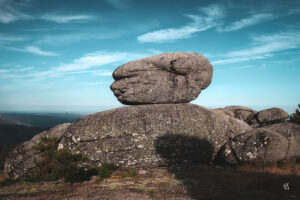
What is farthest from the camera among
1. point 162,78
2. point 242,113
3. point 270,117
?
point 242,113

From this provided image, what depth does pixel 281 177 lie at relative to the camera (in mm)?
11969

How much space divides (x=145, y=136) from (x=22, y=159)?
11941mm

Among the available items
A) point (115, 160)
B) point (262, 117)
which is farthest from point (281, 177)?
point (262, 117)

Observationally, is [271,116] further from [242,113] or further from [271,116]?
[242,113]

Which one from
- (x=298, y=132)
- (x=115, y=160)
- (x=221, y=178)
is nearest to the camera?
(x=221, y=178)

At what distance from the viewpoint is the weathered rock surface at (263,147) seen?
15.5 meters

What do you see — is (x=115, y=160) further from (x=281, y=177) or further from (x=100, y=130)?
(x=281, y=177)

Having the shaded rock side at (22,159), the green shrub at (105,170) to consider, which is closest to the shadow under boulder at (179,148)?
the green shrub at (105,170)

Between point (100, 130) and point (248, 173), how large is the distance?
12556mm

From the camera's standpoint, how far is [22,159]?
19.5 meters

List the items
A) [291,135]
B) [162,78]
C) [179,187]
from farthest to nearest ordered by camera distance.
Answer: [162,78]
[291,135]
[179,187]

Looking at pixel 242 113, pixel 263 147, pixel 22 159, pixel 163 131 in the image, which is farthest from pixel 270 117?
pixel 22 159

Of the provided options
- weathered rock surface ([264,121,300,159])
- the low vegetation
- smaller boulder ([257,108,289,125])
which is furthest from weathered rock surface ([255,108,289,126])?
the low vegetation

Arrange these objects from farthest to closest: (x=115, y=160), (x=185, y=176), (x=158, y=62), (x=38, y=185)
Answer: (x=158, y=62) < (x=115, y=160) < (x=38, y=185) < (x=185, y=176)
